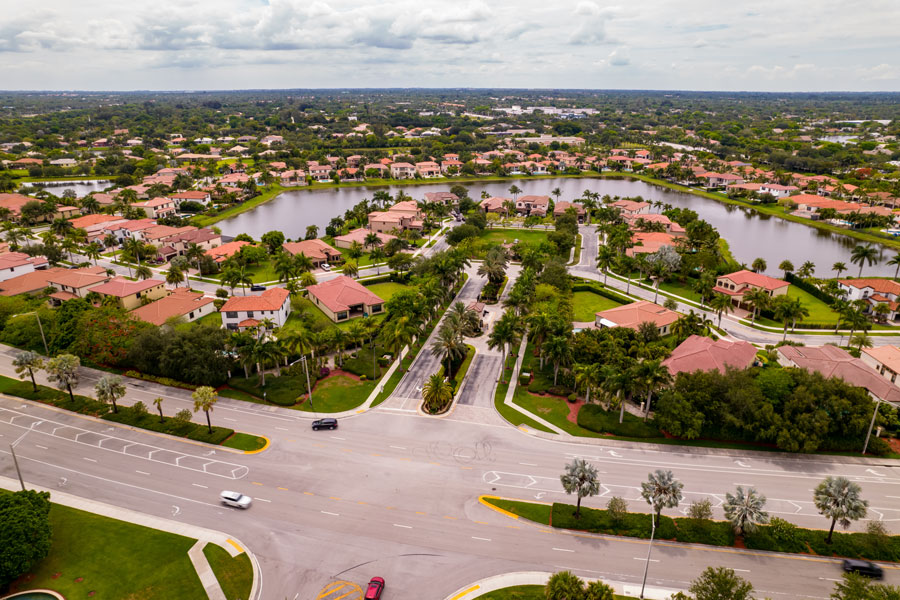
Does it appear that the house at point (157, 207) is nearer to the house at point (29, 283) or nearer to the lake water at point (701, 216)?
the lake water at point (701, 216)

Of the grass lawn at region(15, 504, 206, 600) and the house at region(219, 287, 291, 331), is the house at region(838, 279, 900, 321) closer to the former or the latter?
the house at region(219, 287, 291, 331)

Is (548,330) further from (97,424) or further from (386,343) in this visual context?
(97,424)

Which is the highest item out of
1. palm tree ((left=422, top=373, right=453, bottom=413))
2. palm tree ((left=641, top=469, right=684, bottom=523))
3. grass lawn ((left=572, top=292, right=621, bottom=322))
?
palm tree ((left=641, top=469, right=684, bottom=523))

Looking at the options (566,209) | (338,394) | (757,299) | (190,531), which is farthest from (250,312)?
(566,209)

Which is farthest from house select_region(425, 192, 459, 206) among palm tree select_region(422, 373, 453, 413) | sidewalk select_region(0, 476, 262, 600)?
sidewalk select_region(0, 476, 262, 600)

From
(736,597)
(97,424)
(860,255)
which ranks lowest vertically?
(97,424)

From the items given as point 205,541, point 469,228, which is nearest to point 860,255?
point 469,228
